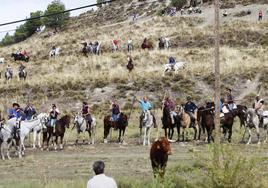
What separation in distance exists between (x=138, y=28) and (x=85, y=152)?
178 feet

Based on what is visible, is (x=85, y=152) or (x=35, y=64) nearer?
(x=85, y=152)

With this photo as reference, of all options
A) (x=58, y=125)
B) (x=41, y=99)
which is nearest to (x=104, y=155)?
(x=58, y=125)

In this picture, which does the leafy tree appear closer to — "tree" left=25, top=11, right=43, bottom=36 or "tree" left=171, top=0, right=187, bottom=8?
"tree" left=25, top=11, right=43, bottom=36

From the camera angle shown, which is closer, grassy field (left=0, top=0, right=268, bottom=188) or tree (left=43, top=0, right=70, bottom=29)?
grassy field (left=0, top=0, right=268, bottom=188)

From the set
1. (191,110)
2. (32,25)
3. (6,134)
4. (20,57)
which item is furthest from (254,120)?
(32,25)

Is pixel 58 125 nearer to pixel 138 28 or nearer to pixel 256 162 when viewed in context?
pixel 256 162

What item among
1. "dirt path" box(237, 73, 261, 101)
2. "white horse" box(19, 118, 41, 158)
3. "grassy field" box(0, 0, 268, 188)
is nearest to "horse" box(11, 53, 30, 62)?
"grassy field" box(0, 0, 268, 188)

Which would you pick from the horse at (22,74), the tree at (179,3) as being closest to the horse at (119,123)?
the horse at (22,74)

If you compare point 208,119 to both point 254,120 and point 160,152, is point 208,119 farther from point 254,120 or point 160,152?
point 160,152

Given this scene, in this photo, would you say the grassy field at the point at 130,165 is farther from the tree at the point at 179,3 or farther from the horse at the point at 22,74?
the tree at the point at 179,3

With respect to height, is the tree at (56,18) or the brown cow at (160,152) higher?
the tree at (56,18)

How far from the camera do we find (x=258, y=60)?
5228 cm

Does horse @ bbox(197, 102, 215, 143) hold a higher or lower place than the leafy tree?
lower

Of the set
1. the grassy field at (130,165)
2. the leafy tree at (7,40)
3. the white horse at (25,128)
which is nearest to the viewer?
the grassy field at (130,165)
